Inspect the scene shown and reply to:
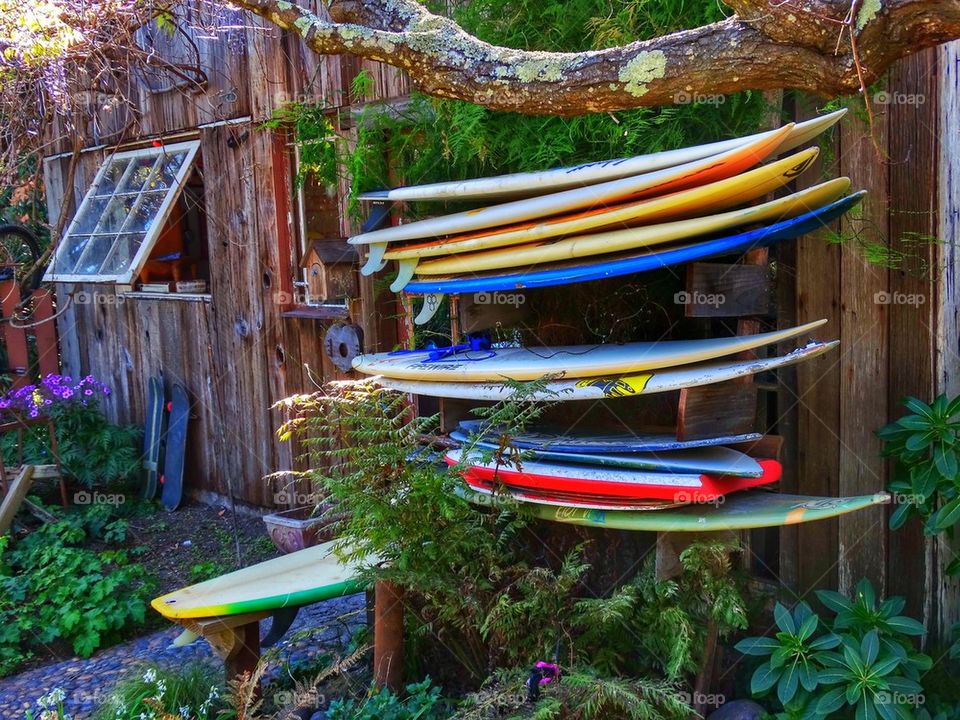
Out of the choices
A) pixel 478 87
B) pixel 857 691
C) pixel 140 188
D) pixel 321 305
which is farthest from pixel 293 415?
pixel 857 691

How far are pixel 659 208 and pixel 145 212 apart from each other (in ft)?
17.9

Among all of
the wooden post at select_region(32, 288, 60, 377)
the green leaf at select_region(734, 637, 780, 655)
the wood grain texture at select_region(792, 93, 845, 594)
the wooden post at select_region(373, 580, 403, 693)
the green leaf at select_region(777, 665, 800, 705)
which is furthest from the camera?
the wooden post at select_region(32, 288, 60, 377)

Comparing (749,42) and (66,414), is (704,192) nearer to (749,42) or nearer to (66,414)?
(749,42)

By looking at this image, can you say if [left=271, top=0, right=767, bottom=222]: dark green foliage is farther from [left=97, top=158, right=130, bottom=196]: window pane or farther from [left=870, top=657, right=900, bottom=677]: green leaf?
[left=97, top=158, right=130, bottom=196]: window pane

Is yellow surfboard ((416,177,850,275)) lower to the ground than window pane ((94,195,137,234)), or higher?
lower

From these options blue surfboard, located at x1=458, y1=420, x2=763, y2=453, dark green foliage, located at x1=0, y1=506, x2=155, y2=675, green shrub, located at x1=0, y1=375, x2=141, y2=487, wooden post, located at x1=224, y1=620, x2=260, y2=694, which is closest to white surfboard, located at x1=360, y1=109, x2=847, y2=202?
blue surfboard, located at x1=458, y1=420, x2=763, y2=453

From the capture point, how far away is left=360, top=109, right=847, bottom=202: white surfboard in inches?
118

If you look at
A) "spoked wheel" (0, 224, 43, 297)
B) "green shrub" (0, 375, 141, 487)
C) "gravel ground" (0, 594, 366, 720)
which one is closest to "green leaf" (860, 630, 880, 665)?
"gravel ground" (0, 594, 366, 720)

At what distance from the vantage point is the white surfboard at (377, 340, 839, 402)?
2879 mm

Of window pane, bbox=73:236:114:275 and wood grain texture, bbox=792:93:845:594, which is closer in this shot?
wood grain texture, bbox=792:93:845:594

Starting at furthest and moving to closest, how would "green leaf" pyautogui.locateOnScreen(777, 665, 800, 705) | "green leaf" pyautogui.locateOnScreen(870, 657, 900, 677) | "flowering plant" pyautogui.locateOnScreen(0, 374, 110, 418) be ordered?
"flowering plant" pyautogui.locateOnScreen(0, 374, 110, 418), "green leaf" pyautogui.locateOnScreen(777, 665, 800, 705), "green leaf" pyautogui.locateOnScreen(870, 657, 900, 677)

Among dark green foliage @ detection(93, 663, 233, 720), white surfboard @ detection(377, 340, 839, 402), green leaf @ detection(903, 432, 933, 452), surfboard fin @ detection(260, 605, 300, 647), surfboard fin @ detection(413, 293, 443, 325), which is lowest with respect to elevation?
dark green foliage @ detection(93, 663, 233, 720)

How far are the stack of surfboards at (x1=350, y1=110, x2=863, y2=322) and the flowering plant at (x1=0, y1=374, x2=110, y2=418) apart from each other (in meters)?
4.26

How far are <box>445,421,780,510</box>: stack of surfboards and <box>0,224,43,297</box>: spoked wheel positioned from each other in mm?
6902
